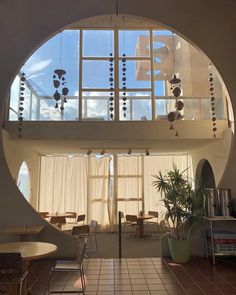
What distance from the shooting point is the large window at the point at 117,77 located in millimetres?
6629

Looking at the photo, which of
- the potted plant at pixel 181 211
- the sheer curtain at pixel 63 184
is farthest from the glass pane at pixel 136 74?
the sheer curtain at pixel 63 184

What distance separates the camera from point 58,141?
645 cm

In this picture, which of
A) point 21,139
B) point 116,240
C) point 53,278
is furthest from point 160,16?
point 116,240

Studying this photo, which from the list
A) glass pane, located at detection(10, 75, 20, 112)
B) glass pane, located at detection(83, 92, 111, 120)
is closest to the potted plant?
glass pane, located at detection(83, 92, 111, 120)

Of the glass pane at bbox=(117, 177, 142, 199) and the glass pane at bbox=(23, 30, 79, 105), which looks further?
the glass pane at bbox=(117, 177, 142, 199)

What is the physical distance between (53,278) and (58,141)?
10.4 ft

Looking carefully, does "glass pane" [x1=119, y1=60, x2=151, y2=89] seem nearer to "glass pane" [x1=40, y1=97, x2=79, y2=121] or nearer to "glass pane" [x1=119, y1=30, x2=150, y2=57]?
"glass pane" [x1=119, y1=30, x2=150, y2=57]

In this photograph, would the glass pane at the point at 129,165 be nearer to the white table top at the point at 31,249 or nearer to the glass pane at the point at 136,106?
the glass pane at the point at 136,106

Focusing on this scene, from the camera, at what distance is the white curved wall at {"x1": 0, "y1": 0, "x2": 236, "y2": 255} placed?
5.10 metres

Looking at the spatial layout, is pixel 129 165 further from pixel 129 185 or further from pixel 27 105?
pixel 27 105

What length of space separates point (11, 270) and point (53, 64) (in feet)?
17.5

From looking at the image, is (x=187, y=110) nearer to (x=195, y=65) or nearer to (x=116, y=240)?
(x=195, y=65)

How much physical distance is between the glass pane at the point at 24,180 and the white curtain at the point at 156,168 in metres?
3.52

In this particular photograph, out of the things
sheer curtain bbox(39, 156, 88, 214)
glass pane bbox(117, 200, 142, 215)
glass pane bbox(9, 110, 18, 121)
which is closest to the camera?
glass pane bbox(9, 110, 18, 121)
